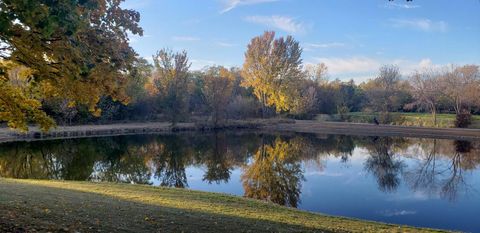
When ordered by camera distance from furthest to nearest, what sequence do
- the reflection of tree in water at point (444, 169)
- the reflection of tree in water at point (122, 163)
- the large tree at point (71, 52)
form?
the reflection of tree in water at point (122, 163), the reflection of tree in water at point (444, 169), the large tree at point (71, 52)

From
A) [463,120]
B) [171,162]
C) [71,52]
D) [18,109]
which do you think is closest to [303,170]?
[171,162]

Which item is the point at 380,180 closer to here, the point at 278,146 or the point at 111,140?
the point at 278,146

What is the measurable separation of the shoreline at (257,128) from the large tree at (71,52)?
95.3 feet

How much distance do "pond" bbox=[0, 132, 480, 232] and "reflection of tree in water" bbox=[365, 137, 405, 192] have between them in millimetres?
56

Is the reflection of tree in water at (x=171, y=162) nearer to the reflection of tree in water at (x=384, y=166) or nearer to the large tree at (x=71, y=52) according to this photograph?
the reflection of tree in water at (x=384, y=166)

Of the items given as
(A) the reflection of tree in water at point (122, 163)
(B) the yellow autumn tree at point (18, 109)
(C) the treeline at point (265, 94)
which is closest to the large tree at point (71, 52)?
(B) the yellow autumn tree at point (18, 109)

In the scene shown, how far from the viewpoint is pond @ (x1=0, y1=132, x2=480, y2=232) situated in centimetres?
1539

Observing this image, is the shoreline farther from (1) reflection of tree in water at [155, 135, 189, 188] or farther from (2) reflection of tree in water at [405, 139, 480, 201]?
(1) reflection of tree in water at [155, 135, 189, 188]

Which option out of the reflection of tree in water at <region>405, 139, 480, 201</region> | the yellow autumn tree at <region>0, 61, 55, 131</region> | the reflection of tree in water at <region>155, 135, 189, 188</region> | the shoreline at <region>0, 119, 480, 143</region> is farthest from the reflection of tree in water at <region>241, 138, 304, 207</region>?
the shoreline at <region>0, 119, 480, 143</region>

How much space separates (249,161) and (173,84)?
2281 centimetres

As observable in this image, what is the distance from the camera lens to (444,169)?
78.7 ft

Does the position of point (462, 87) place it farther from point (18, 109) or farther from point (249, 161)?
point (18, 109)

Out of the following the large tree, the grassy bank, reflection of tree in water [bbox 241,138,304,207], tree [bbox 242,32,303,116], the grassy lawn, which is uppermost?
tree [bbox 242,32,303,116]

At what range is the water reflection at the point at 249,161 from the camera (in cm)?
1962
